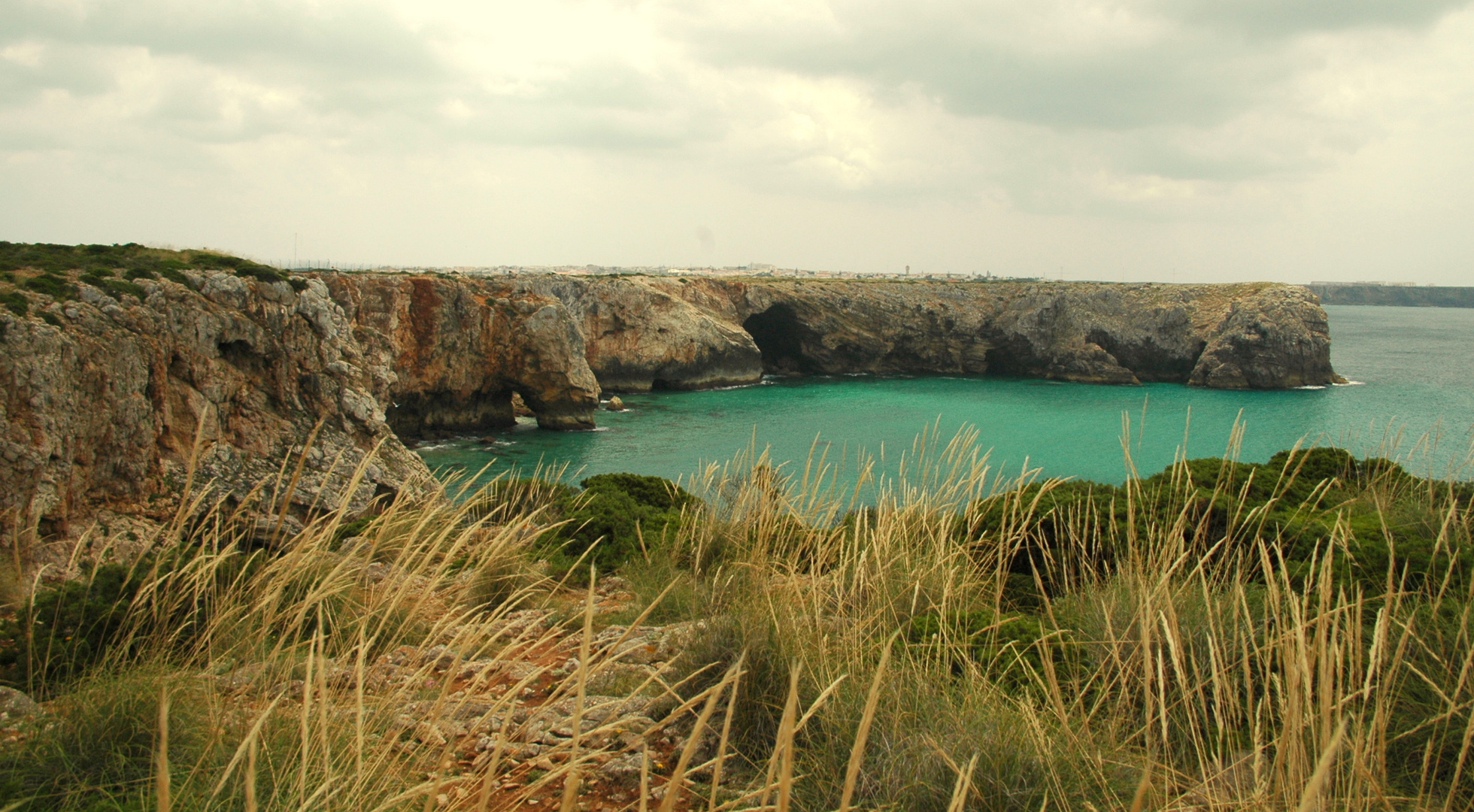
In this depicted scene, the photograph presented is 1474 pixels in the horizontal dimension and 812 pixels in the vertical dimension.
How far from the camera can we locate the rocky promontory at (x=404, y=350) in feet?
34.0

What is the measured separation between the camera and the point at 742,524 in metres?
5.61

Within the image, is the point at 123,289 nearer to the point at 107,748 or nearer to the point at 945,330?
the point at 107,748

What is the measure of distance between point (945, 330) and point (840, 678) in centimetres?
5617

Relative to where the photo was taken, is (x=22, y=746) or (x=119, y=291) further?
(x=119, y=291)

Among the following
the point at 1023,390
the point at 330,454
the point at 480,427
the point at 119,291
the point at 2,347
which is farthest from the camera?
the point at 1023,390

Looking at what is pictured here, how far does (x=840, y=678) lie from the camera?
140cm

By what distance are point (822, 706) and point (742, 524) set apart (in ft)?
9.54

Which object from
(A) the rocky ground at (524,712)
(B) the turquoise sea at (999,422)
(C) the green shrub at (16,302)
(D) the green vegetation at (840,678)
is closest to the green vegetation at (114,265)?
(C) the green shrub at (16,302)

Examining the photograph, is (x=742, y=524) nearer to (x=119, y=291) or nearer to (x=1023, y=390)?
(x=119, y=291)

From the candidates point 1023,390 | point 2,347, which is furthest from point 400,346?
point 1023,390

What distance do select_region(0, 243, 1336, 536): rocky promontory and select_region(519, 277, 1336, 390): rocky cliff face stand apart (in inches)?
5.2

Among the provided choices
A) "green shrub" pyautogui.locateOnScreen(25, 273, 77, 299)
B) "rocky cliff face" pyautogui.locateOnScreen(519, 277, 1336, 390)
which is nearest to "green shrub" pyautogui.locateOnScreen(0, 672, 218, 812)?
"green shrub" pyautogui.locateOnScreen(25, 273, 77, 299)

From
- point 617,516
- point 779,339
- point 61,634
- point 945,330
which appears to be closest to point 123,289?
point 617,516

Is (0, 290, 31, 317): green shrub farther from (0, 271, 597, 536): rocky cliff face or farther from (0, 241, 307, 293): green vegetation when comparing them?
(0, 241, 307, 293): green vegetation
